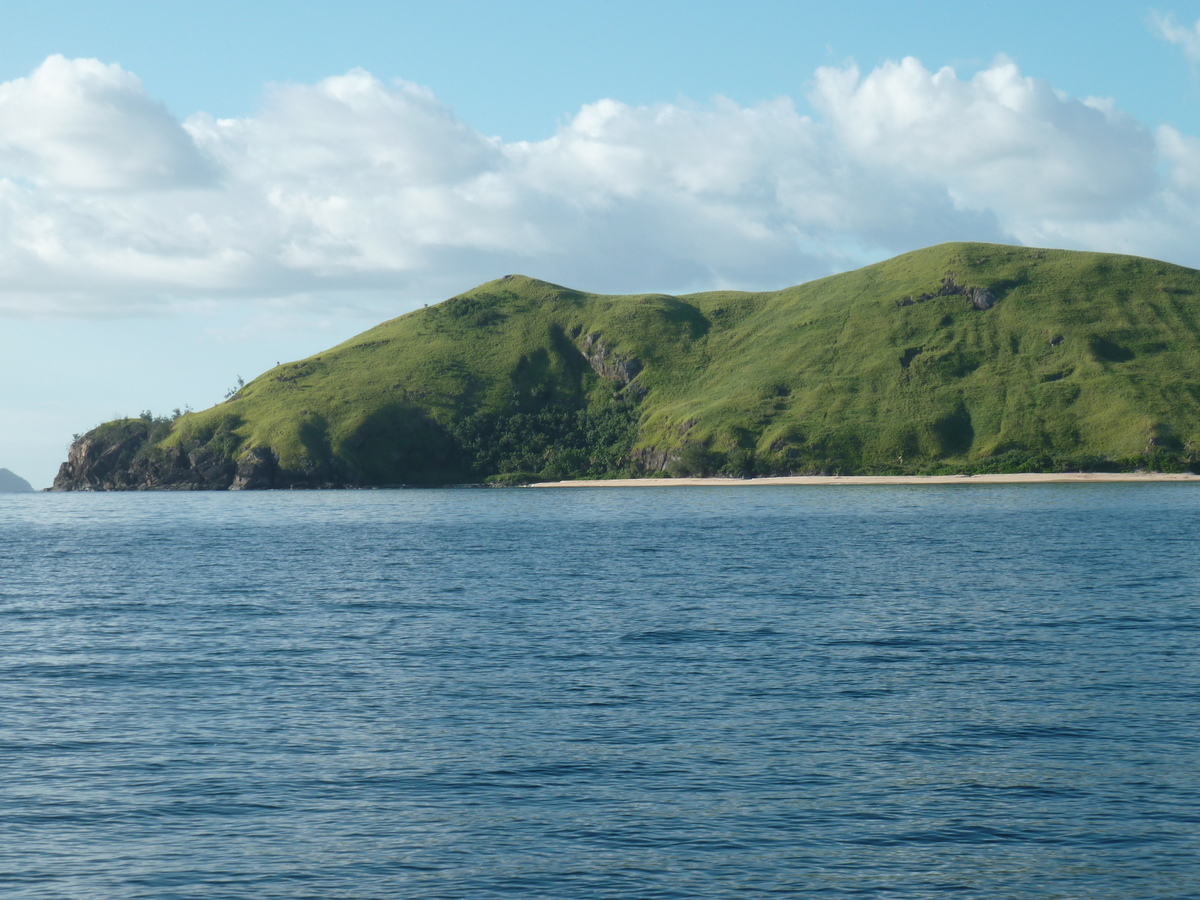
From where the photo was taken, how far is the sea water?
68.5ft

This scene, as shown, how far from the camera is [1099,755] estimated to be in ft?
91.0

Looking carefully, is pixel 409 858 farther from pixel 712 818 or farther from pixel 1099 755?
pixel 1099 755

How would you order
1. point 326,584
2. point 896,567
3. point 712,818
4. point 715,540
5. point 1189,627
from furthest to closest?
1. point 715,540
2. point 896,567
3. point 326,584
4. point 1189,627
5. point 712,818

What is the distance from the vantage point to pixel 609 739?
29.8 metres

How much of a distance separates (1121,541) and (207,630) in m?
77.2

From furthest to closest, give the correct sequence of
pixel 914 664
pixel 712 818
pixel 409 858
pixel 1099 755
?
pixel 914 664 < pixel 1099 755 < pixel 712 818 < pixel 409 858

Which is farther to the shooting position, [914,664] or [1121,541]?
[1121,541]

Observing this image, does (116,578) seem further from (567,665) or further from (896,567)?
(896,567)

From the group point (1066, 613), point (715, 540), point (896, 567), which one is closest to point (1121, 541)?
point (896, 567)

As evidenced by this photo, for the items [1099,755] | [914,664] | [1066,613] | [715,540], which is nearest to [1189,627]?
[1066,613]

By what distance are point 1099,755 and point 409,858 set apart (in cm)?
1770

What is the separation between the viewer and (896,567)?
77.7m

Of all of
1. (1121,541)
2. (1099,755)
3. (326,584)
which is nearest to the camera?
(1099,755)

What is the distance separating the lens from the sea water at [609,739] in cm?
2089
